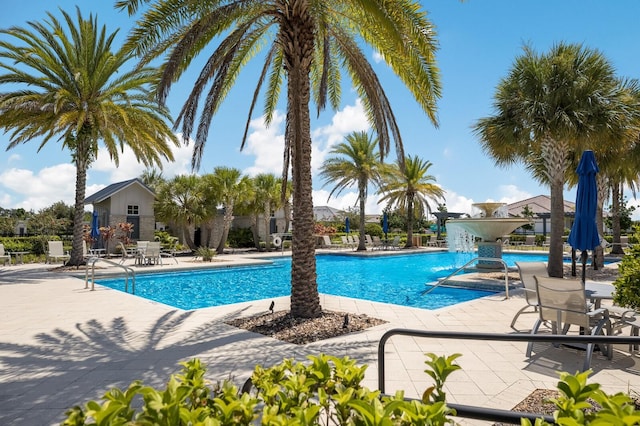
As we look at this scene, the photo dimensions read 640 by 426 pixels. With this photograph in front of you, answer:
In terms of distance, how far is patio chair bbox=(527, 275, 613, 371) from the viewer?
5.08 m

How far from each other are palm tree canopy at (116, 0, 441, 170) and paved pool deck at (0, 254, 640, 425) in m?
3.89

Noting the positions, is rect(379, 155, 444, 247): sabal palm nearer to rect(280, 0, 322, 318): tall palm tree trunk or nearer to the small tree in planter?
the small tree in planter

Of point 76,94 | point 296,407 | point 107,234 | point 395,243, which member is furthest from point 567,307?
point 107,234

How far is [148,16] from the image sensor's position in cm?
732

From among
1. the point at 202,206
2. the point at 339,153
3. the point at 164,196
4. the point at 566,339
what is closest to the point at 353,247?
the point at 339,153

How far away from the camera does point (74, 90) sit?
52.2 feet

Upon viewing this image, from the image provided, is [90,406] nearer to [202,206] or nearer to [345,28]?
[345,28]

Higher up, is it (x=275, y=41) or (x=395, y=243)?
(x=275, y=41)

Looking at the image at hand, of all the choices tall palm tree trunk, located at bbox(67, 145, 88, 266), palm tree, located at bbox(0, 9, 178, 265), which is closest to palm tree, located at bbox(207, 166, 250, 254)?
palm tree, located at bbox(0, 9, 178, 265)

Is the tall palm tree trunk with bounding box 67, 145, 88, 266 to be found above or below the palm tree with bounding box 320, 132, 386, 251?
below

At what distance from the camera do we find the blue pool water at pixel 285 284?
11.7 m

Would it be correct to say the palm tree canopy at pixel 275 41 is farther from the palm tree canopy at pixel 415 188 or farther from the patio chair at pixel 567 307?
the palm tree canopy at pixel 415 188

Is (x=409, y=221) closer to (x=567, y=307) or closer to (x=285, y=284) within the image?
(x=285, y=284)

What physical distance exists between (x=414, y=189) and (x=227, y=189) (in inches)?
595
